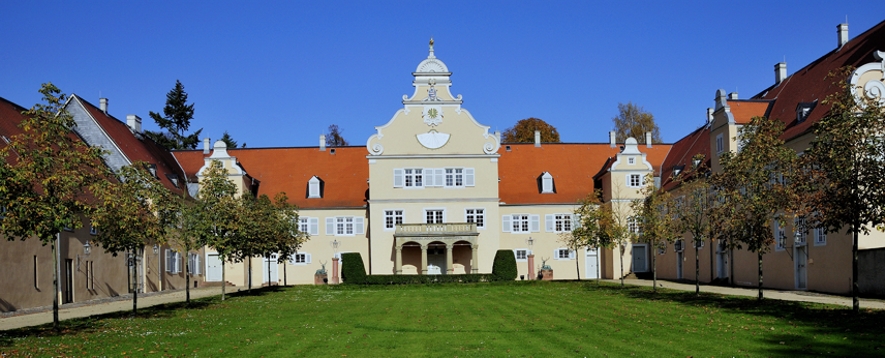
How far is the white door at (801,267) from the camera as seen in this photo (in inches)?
1307

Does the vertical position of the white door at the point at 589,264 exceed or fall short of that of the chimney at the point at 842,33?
it falls short

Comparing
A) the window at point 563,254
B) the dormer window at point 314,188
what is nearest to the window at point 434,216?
the dormer window at point 314,188

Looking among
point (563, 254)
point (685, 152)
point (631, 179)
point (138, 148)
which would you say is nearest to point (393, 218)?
point (563, 254)

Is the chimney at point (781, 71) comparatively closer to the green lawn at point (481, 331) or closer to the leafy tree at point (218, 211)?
the green lawn at point (481, 331)

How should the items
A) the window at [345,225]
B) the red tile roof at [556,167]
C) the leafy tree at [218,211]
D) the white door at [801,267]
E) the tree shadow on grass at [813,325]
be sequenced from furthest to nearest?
1. the red tile roof at [556,167]
2. the window at [345,225]
3. the white door at [801,267]
4. the leafy tree at [218,211]
5. the tree shadow on grass at [813,325]

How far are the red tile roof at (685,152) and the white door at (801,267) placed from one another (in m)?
10.3

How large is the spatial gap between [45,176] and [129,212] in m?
2.92

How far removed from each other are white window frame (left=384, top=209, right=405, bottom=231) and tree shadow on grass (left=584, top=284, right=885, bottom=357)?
25930 millimetres

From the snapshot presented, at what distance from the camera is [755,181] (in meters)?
24.2

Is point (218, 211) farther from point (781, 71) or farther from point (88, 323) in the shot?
point (781, 71)

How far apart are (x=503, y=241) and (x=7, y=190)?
128ft

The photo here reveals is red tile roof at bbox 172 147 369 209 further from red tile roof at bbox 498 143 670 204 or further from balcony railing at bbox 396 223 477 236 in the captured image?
red tile roof at bbox 498 143 670 204

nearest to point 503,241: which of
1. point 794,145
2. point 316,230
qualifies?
point 316,230

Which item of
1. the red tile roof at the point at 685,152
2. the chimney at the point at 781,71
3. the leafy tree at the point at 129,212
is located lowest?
the leafy tree at the point at 129,212
